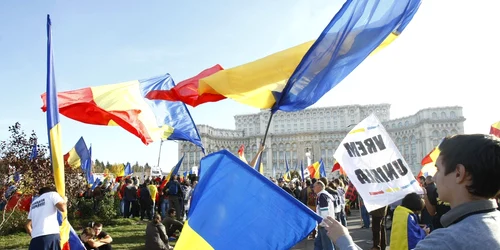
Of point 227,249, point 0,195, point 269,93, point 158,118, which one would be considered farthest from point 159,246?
point 0,195

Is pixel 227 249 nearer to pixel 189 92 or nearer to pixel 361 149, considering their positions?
pixel 189 92

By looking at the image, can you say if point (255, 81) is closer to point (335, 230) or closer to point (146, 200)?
point (335, 230)

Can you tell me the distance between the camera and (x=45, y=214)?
580 cm

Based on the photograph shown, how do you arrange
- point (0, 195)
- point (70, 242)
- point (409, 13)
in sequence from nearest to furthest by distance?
point (409, 13)
point (70, 242)
point (0, 195)

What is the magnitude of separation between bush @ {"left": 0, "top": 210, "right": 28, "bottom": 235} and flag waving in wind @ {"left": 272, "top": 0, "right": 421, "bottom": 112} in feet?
44.2

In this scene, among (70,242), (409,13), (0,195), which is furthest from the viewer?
(0,195)

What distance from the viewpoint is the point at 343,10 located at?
15.2 feet

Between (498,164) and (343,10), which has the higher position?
(343,10)

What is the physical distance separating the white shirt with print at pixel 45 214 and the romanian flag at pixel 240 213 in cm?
334

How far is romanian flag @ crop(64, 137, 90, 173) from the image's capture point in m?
19.6

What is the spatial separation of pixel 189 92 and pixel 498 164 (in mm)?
5775

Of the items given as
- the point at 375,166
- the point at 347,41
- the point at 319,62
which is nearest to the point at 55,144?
the point at 319,62

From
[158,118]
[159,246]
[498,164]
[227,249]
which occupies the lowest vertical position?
[159,246]

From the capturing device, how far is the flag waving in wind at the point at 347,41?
460 cm
